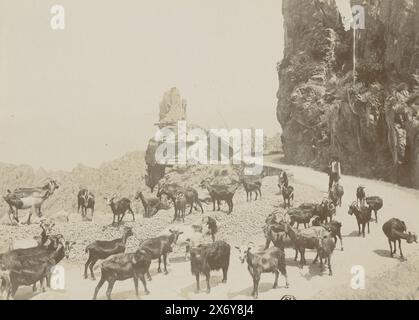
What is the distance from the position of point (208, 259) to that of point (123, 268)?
10.00 ft

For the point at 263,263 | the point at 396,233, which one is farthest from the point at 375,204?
the point at 263,263

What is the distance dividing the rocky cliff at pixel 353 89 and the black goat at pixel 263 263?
12.4 meters

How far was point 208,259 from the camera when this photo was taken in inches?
697

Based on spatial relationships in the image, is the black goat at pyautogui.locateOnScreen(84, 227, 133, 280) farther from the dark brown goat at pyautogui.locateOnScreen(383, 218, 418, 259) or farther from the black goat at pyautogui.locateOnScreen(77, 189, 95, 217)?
the dark brown goat at pyautogui.locateOnScreen(383, 218, 418, 259)

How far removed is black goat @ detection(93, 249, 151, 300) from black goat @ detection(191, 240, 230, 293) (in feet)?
5.85

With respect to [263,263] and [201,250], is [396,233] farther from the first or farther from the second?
[201,250]

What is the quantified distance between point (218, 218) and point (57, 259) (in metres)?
7.35

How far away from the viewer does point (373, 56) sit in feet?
106

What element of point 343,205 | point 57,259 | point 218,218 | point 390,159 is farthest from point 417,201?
point 57,259

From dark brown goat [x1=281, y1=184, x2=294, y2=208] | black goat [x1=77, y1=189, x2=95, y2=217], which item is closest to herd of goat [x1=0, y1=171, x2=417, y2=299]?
dark brown goat [x1=281, y1=184, x2=294, y2=208]

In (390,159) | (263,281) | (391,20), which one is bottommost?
(263,281)

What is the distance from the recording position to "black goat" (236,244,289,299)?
56.2 feet

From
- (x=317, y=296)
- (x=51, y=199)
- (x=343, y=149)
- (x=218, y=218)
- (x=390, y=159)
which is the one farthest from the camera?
(x=51, y=199)
